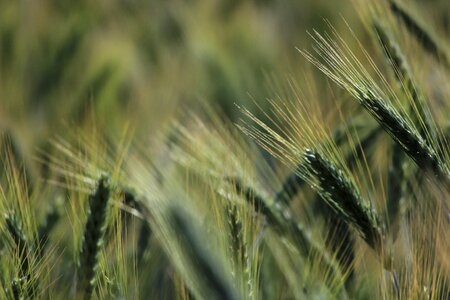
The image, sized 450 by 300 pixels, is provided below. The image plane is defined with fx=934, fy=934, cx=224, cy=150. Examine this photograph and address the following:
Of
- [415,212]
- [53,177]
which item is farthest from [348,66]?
[53,177]

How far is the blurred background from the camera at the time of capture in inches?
90.0

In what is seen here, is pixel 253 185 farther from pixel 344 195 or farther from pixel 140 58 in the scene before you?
pixel 140 58

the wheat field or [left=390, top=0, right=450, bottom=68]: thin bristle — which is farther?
[left=390, top=0, right=450, bottom=68]: thin bristle

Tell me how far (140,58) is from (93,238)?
161 centimetres

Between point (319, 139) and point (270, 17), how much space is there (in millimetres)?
1646

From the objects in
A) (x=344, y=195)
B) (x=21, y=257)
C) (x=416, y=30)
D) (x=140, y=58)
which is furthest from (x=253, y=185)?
(x=140, y=58)

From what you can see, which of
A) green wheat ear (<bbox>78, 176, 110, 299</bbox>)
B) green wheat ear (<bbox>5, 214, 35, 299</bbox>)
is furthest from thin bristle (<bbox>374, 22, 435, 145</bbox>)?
green wheat ear (<bbox>5, 214, 35, 299</bbox>)

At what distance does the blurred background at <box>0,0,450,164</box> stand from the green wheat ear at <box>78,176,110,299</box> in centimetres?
79

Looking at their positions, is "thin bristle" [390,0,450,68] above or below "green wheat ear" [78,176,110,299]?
above

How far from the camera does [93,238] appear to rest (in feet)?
4.27

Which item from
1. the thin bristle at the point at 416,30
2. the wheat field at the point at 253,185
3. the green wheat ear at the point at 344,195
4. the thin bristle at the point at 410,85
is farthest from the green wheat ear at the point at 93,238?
the thin bristle at the point at 416,30

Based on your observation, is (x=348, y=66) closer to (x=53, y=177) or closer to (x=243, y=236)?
(x=243, y=236)

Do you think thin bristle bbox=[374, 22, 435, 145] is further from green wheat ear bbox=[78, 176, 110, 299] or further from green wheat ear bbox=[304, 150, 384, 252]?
green wheat ear bbox=[78, 176, 110, 299]

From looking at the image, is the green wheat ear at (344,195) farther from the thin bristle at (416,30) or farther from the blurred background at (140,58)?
the blurred background at (140,58)
